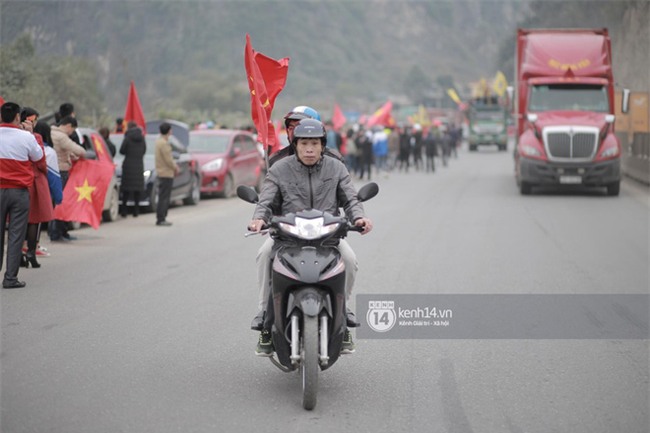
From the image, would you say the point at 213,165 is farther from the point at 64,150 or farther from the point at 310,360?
the point at 310,360

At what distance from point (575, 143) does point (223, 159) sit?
8187 mm

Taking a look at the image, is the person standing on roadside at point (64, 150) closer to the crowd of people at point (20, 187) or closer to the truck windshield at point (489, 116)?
the crowd of people at point (20, 187)

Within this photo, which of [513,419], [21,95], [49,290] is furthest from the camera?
[21,95]

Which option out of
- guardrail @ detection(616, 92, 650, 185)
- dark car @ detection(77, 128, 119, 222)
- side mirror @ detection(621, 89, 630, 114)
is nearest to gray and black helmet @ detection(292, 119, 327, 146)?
dark car @ detection(77, 128, 119, 222)

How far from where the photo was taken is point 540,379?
21.3 ft

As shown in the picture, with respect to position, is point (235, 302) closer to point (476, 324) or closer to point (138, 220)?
point (476, 324)

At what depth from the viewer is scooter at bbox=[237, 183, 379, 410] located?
5.63m

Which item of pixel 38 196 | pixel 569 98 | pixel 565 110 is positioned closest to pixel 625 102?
pixel 569 98

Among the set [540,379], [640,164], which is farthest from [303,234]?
[640,164]

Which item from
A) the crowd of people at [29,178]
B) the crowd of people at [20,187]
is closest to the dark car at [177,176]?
Answer: the crowd of people at [29,178]

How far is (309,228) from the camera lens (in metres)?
5.76

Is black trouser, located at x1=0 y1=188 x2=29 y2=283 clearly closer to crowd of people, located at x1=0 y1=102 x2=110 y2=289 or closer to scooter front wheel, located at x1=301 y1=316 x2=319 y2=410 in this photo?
crowd of people, located at x1=0 y1=102 x2=110 y2=289

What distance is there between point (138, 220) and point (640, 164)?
16.1 metres

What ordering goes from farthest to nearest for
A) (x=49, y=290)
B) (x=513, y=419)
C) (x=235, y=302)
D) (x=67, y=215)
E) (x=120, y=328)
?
(x=67, y=215) < (x=49, y=290) < (x=235, y=302) < (x=120, y=328) < (x=513, y=419)
